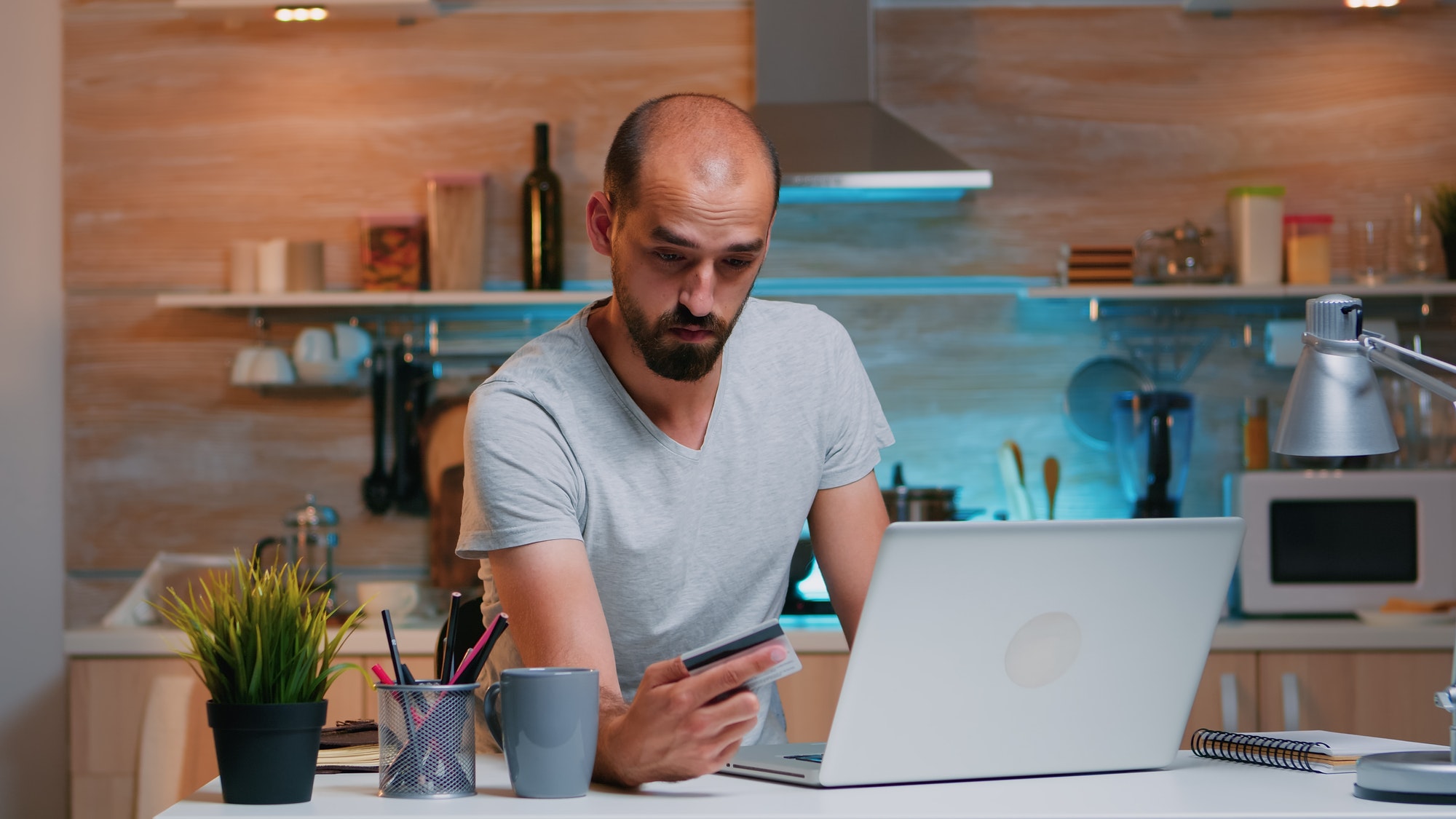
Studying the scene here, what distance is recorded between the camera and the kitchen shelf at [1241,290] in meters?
3.07

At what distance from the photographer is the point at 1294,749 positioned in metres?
1.25

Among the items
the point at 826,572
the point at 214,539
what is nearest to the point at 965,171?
the point at 826,572

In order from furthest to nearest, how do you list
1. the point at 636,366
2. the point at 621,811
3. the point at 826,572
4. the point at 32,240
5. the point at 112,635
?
the point at 32,240 → the point at 112,635 → the point at 826,572 → the point at 636,366 → the point at 621,811

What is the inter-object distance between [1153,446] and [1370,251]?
72 cm

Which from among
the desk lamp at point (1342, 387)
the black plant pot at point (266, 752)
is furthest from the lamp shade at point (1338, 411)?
the black plant pot at point (266, 752)

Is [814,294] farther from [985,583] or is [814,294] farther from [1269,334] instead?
[985,583]

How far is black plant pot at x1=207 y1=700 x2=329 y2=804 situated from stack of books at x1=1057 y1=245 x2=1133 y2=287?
2.41 m

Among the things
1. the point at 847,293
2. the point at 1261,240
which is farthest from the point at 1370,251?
the point at 847,293

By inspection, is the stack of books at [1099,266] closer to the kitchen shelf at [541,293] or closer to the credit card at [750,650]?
the kitchen shelf at [541,293]

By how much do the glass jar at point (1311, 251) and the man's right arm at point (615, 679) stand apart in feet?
7.73

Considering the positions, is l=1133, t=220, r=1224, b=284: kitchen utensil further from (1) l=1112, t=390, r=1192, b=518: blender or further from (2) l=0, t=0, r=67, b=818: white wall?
(2) l=0, t=0, r=67, b=818: white wall

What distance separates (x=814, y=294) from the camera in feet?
10.8

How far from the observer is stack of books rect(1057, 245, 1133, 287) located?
124 inches

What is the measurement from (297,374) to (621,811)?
2.43m
